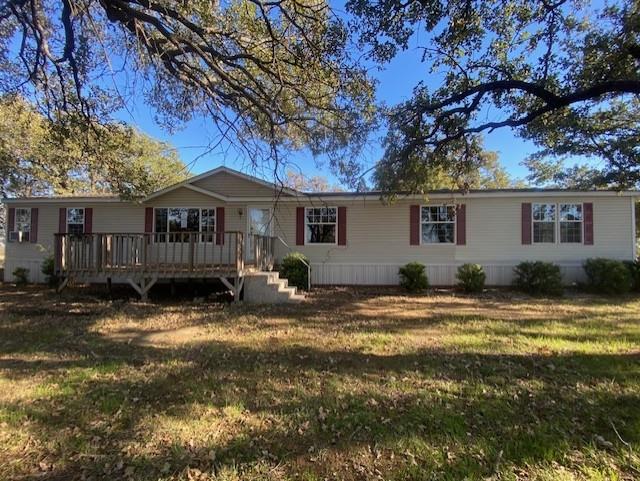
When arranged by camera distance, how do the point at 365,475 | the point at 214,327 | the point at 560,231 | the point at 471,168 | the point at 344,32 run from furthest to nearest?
1. the point at 560,231
2. the point at 471,168
3. the point at 214,327
4. the point at 344,32
5. the point at 365,475

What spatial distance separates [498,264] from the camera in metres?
12.6

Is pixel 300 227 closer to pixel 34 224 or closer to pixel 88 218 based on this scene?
pixel 88 218

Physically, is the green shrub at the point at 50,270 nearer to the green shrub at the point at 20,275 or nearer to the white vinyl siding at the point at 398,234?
the white vinyl siding at the point at 398,234

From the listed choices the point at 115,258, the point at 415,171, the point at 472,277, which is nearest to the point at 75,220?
the point at 115,258

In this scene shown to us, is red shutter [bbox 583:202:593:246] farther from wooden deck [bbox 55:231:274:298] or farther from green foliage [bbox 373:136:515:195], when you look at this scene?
wooden deck [bbox 55:231:274:298]

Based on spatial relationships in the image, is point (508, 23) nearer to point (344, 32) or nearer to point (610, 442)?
point (344, 32)

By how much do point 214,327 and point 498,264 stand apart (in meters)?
9.61

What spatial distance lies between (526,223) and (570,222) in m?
1.42

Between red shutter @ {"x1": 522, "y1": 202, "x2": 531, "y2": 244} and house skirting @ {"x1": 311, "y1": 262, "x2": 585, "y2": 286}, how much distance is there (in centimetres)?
88

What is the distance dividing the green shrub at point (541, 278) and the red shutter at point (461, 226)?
1.90m

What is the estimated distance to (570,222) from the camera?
1248 centimetres

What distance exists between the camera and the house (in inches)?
486

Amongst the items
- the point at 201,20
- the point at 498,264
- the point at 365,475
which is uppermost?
the point at 201,20

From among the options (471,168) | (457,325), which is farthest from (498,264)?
(457,325)
